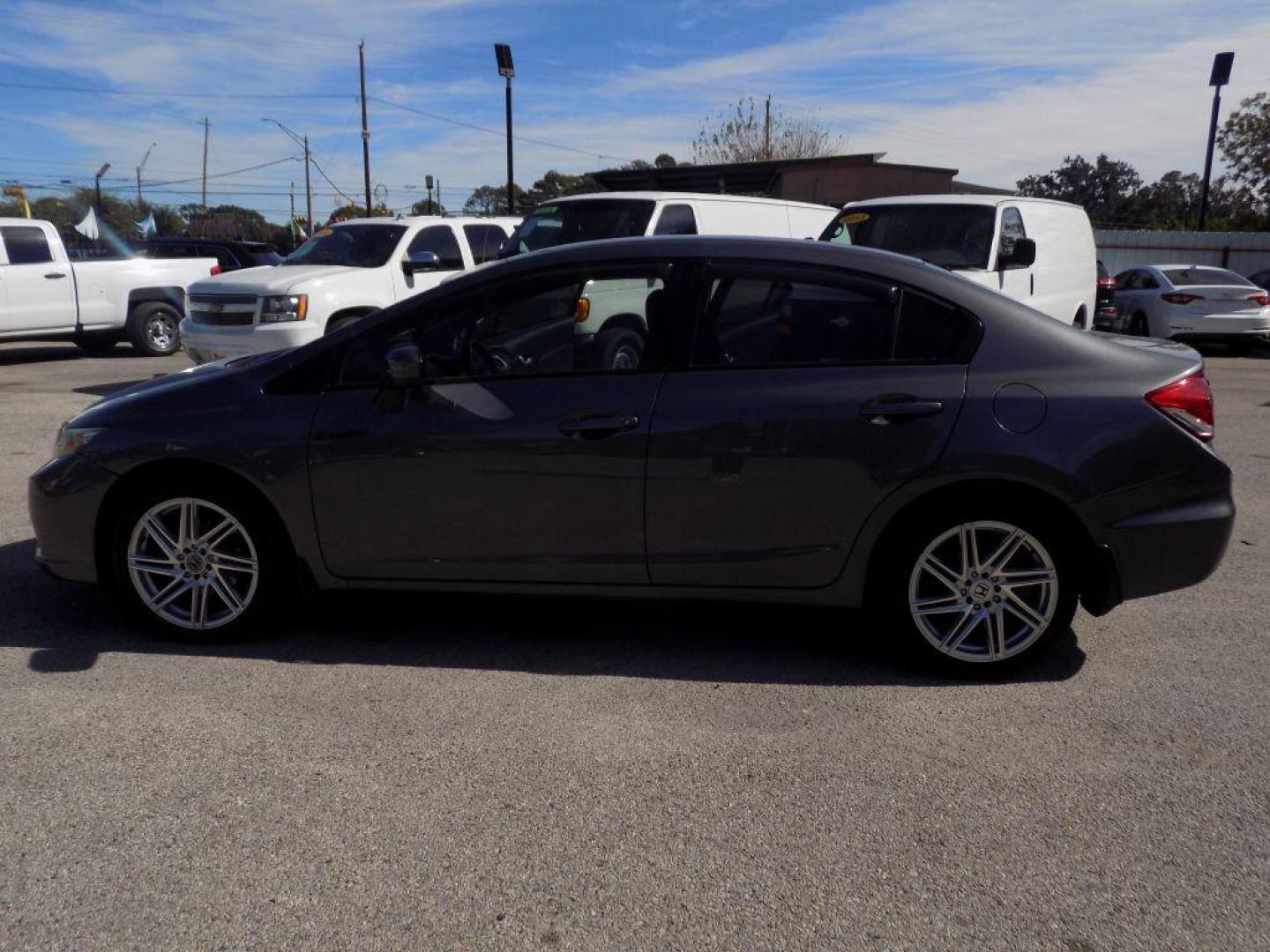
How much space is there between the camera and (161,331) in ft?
52.0

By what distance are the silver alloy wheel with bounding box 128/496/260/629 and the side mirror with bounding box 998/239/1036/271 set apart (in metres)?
7.96

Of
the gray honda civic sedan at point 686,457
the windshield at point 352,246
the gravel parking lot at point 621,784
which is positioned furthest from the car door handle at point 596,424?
the windshield at point 352,246

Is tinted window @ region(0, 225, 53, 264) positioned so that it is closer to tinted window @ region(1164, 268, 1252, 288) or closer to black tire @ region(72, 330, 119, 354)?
black tire @ region(72, 330, 119, 354)

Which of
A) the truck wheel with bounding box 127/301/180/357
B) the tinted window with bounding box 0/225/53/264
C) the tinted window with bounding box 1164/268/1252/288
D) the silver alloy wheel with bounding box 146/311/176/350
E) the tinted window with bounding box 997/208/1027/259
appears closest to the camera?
the tinted window with bounding box 997/208/1027/259

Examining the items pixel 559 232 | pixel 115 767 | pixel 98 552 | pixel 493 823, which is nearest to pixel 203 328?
pixel 559 232

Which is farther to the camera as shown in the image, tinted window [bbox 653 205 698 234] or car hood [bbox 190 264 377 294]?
tinted window [bbox 653 205 698 234]

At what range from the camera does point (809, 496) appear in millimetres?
4086

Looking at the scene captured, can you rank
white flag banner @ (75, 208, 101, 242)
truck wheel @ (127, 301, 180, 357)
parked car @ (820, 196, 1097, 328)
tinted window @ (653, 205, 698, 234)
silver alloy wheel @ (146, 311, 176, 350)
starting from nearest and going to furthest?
1. parked car @ (820, 196, 1097, 328)
2. tinted window @ (653, 205, 698, 234)
3. truck wheel @ (127, 301, 180, 357)
4. silver alloy wheel @ (146, 311, 176, 350)
5. white flag banner @ (75, 208, 101, 242)

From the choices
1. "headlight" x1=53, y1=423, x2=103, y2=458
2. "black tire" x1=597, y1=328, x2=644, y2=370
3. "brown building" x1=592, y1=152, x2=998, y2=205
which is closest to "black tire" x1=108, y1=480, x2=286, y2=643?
"headlight" x1=53, y1=423, x2=103, y2=458

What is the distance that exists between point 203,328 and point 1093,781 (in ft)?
31.6

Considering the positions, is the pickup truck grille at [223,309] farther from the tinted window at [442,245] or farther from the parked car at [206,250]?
the parked car at [206,250]

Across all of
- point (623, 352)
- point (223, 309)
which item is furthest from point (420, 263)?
point (623, 352)

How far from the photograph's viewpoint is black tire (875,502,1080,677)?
408cm

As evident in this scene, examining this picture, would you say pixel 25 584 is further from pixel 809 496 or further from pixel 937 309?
pixel 937 309
